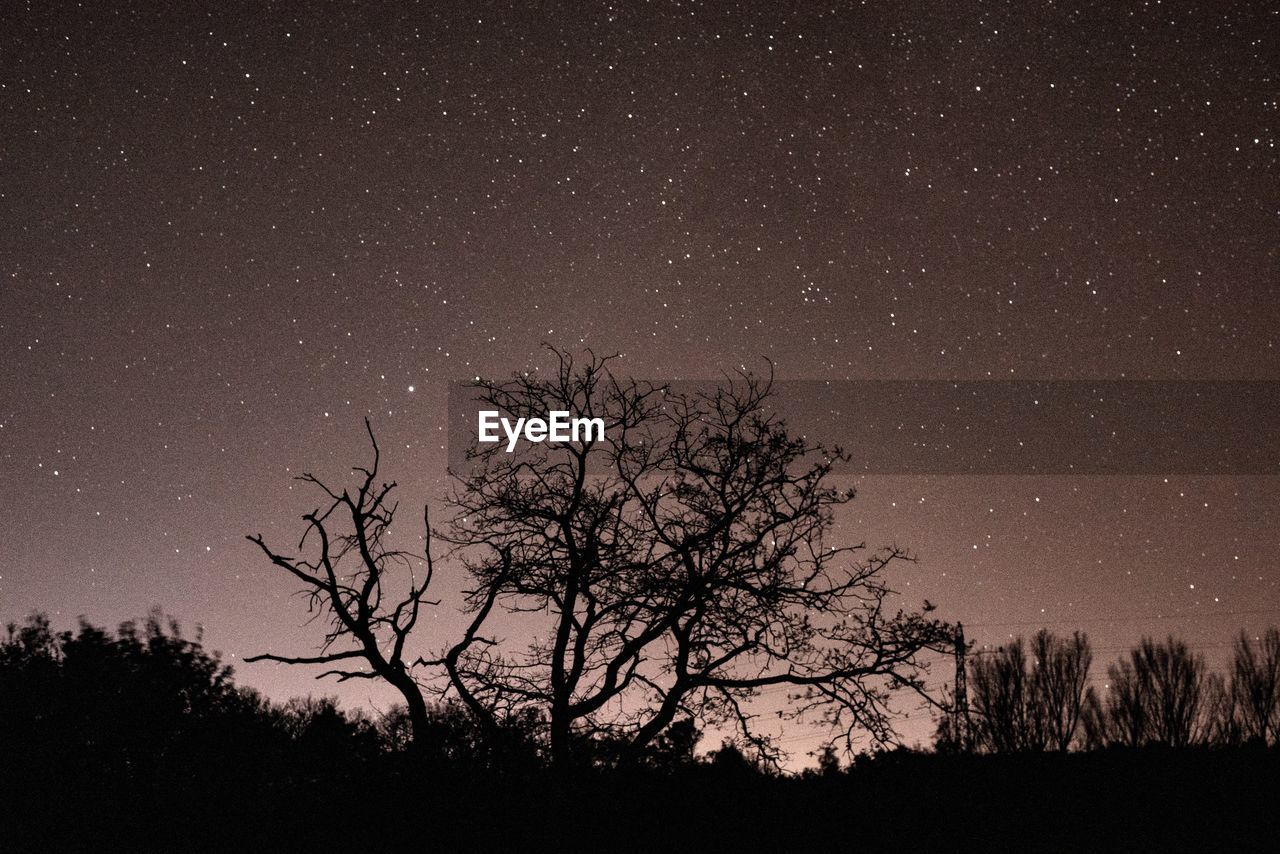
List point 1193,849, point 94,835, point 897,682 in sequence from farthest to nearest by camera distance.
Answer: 1. point 1193,849
2. point 897,682
3. point 94,835

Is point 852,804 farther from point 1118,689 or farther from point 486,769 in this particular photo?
point 1118,689

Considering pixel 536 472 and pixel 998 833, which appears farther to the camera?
pixel 998 833

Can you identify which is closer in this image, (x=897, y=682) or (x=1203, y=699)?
(x=897, y=682)

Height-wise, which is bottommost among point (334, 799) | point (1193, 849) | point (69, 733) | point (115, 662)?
point (1193, 849)

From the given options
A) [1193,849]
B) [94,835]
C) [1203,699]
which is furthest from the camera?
[1203,699]

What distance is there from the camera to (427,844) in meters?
10.8

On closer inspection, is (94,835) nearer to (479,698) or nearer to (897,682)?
(479,698)

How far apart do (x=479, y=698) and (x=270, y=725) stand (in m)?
3.60

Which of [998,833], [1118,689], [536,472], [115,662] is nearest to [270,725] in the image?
[115,662]

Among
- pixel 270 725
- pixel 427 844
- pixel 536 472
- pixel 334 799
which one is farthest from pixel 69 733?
pixel 536 472

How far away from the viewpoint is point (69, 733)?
11.8 m

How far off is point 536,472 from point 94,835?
5.87 m

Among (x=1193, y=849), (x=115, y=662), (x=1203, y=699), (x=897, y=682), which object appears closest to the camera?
(x=897, y=682)

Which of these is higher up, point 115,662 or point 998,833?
point 115,662
